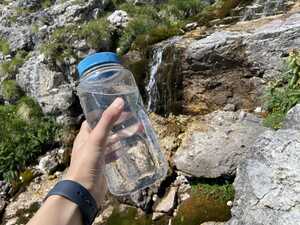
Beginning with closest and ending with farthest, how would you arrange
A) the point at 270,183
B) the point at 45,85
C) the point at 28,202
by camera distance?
the point at 270,183
the point at 28,202
the point at 45,85

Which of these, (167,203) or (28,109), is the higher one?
(167,203)

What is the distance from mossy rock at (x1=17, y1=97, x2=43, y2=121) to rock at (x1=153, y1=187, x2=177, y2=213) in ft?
13.9

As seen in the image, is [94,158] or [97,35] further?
[97,35]

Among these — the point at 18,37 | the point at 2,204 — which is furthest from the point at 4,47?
the point at 2,204

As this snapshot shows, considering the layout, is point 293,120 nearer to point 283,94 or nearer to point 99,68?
point 283,94

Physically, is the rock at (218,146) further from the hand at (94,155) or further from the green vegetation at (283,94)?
the hand at (94,155)

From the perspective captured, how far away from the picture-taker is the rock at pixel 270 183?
4270mm

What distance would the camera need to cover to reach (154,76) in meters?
8.94

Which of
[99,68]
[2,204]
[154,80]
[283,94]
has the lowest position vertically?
[2,204]

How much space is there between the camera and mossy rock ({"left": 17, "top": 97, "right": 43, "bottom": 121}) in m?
10.0

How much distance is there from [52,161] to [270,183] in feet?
18.0

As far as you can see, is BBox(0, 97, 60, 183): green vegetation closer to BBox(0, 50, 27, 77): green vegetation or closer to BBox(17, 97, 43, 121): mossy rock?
BBox(17, 97, 43, 121): mossy rock

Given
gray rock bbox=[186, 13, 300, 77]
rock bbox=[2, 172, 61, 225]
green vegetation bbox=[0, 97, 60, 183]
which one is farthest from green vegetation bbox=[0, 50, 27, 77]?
gray rock bbox=[186, 13, 300, 77]

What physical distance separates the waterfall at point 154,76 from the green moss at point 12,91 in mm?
3469
